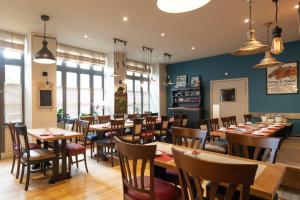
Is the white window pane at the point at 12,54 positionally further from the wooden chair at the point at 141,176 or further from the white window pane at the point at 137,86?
the wooden chair at the point at 141,176

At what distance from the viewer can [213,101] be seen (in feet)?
25.7

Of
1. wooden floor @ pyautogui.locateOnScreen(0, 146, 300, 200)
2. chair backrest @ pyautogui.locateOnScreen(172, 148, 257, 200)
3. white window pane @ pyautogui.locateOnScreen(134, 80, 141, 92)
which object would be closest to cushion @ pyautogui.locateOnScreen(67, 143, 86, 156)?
wooden floor @ pyautogui.locateOnScreen(0, 146, 300, 200)

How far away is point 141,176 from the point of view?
156 centimetres

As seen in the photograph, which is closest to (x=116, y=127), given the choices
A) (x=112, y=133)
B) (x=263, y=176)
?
(x=112, y=133)

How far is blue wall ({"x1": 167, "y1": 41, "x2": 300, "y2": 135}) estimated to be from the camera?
602 cm

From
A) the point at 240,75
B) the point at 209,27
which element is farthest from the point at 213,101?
the point at 209,27

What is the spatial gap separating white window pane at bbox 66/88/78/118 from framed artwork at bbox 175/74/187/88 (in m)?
4.40

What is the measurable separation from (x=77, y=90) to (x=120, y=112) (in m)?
1.67

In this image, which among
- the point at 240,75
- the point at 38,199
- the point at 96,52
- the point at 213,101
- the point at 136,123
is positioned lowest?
the point at 38,199

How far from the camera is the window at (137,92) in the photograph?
8.44m

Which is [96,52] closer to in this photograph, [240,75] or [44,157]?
[44,157]

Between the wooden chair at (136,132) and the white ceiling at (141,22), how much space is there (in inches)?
89.6

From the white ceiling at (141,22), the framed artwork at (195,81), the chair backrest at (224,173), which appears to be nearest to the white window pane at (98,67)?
the white ceiling at (141,22)

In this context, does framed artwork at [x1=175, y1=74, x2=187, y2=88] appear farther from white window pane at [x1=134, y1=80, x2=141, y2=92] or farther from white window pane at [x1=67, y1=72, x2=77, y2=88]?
white window pane at [x1=67, y1=72, x2=77, y2=88]
